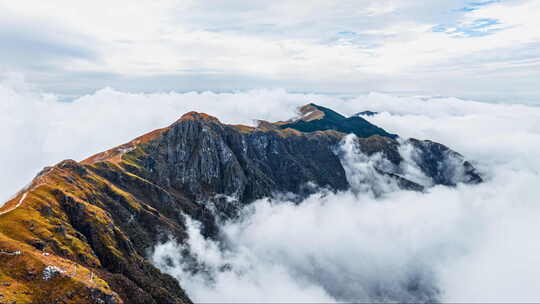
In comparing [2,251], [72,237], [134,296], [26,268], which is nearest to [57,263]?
[26,268]

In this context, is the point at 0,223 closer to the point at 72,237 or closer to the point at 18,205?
the point at 18,205

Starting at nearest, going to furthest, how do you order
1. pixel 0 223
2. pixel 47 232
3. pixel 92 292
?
pixel 92 292, pixel 0 223, pixel 47 232

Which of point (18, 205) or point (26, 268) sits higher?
point (18, 205)

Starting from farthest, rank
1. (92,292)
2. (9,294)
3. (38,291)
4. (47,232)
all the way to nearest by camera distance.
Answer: (47,232), (92,292), (38,291), (9,294)

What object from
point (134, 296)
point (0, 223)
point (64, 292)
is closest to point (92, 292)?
point (64, 292)

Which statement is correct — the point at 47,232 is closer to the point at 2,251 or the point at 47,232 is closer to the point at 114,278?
the point at 2,251

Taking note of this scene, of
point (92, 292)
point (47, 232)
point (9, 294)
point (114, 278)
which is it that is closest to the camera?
point (9, 294)

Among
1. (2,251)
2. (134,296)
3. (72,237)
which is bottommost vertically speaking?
(134,296)

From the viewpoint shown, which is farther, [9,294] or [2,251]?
[2,251]

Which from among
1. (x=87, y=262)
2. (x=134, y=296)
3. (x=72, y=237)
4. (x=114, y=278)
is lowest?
(x=134, y=296)
